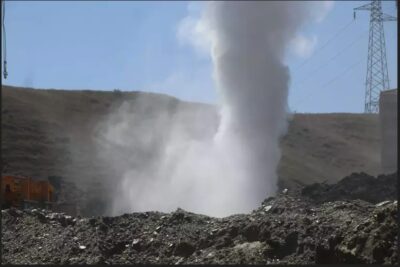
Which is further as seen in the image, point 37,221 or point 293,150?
point 293,150

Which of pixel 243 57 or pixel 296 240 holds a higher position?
pixel 243 57

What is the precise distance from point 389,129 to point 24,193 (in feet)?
73.0

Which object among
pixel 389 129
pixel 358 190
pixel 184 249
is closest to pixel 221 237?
pixel 184 249

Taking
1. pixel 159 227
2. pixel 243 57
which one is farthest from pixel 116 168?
pixel 159 227

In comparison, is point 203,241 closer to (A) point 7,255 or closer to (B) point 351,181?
(A) point 7,255

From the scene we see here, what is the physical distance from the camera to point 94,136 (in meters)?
60.9

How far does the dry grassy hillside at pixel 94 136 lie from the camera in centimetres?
5003

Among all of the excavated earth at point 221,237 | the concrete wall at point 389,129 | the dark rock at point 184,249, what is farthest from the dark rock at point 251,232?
the concrete wall at point 389,129

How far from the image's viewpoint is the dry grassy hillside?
50.0 m

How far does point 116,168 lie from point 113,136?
9722 millimetres

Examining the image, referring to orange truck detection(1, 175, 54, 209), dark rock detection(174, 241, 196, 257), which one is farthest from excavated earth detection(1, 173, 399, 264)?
orange truck detection(1, 175, 54, 209)

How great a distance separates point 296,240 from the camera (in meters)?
13.3

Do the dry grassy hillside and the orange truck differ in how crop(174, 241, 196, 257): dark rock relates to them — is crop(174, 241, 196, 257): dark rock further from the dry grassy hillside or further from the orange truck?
the dry grassy hillside

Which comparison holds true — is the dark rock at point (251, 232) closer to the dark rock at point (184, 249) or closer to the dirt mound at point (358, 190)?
the dark rock at point (184, 249)
